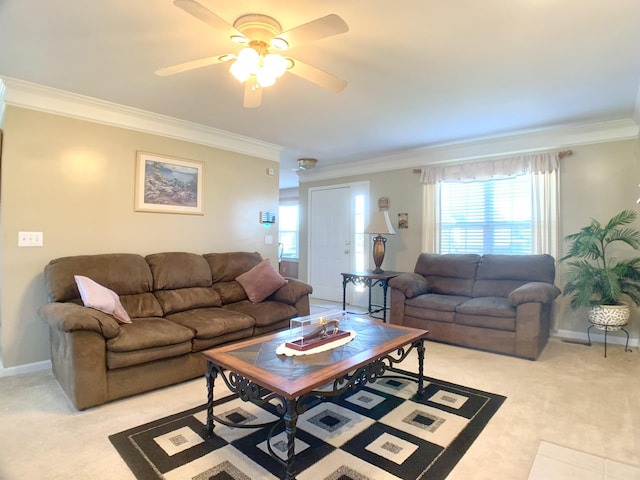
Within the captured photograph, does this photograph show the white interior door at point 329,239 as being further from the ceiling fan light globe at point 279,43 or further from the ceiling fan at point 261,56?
the ceiling fan light globe at point 279,43

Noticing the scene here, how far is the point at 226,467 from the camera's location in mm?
1754

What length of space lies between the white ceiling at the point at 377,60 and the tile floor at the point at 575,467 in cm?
242

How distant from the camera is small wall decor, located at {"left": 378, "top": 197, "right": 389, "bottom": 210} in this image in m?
5.49

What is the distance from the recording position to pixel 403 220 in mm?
5332

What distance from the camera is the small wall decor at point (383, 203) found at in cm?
549

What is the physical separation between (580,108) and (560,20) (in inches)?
68.9

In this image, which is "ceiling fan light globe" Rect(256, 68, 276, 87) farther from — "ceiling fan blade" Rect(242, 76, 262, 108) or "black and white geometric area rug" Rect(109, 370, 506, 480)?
"black and white geometric area rug" Rect(109, 370, 506, 480)

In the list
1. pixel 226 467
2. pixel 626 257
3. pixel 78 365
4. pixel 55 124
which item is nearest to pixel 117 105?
pixel 55 124

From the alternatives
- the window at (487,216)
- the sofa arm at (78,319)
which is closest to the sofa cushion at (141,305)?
the sofa arm at (78,319)

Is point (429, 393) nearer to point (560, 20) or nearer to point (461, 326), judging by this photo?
point (461, 326)

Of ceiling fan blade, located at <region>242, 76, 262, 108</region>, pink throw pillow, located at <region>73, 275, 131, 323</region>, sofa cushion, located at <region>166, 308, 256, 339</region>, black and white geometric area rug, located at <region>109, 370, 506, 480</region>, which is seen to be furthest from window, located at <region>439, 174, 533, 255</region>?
pink throw pillow, located at <region>73, 275, 131, 323</region>

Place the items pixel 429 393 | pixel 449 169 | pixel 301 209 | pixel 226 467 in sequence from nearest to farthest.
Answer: pixel 226 467
pixel 429 393
pixel 449 169
pixel 301 209

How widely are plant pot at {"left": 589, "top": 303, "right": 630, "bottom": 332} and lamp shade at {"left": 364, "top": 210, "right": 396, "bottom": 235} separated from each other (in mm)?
2398

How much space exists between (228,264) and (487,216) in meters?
3.34
